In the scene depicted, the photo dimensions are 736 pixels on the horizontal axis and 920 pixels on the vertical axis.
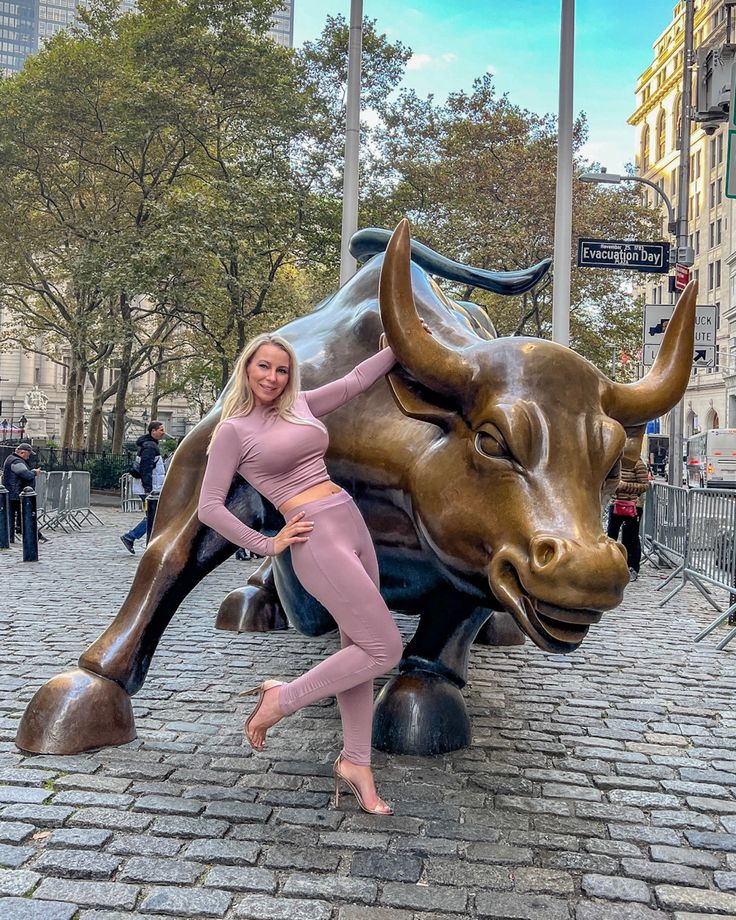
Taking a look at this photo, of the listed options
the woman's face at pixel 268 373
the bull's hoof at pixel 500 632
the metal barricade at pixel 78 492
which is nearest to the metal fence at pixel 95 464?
the metal barricade at pixel 78 492

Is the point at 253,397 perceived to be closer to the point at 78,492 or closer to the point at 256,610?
the point at 256,610

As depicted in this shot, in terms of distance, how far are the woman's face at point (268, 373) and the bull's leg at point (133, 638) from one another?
2.26 ft

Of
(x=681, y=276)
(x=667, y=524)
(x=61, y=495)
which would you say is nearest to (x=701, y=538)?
(x=667, y=524)

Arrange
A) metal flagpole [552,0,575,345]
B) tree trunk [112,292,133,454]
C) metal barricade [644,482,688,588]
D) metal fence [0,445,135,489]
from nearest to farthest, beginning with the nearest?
metal barricade [644,482,688,588] → metal flagpole [552,0,575,345] → tree trunk [112,292,133,454] → metal fence [0,445,135,489]

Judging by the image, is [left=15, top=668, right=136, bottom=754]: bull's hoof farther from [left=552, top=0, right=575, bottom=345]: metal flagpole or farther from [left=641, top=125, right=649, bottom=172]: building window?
[left=641, top=125, right=649, bottom=172]: building window

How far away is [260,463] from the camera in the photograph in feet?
10.7

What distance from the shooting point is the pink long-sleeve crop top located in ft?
10.5

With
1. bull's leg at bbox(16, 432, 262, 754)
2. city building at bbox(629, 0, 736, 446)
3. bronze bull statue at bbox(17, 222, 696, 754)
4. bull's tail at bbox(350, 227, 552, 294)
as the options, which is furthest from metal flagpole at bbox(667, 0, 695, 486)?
city building at bbox(629, 0, 736, 446)

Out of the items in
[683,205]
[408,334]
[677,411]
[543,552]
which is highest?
[683,205]

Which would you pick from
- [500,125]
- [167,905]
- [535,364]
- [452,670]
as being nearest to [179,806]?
[167,905]

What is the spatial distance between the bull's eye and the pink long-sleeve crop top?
19.0 inches

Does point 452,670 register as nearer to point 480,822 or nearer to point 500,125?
point 480,822

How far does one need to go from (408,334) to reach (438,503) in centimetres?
63

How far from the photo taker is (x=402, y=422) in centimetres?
364
